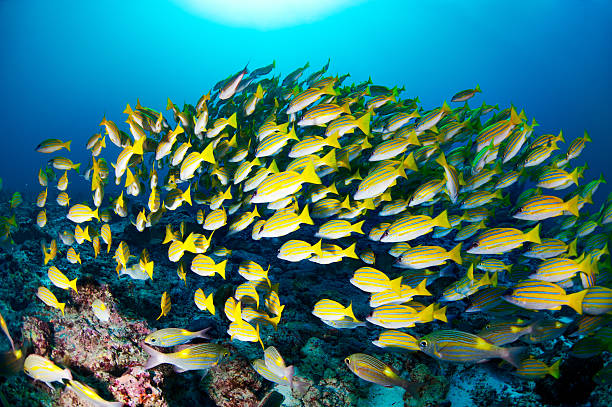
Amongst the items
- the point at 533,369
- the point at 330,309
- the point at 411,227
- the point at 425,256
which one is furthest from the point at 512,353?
the point at 330,309

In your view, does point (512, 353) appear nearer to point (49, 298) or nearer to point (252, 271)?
point (252, 271)

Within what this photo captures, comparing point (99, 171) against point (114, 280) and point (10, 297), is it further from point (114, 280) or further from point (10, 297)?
point (10, 297)

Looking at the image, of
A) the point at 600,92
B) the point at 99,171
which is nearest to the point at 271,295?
the point at 99,171

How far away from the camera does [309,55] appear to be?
346ft

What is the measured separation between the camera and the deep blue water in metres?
61.9

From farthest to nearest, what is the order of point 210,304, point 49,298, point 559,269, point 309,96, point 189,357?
point 309,96
point 49,298
point 210,304
point 559,269
point 189,357

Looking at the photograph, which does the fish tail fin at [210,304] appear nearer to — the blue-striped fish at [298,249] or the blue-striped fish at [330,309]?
the blue-striped fish at [298,249]

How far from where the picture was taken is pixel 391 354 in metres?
3.36

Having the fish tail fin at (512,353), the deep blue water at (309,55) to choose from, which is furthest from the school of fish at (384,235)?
the deep blue water at (309,55)

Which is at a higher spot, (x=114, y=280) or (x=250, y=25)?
(x=250, y=25)

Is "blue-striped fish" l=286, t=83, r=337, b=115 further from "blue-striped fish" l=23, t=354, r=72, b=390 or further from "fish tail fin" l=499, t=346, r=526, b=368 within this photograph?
"blue-striped fish" l=23, t=354, r=72, b=390

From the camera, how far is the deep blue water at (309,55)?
203ft

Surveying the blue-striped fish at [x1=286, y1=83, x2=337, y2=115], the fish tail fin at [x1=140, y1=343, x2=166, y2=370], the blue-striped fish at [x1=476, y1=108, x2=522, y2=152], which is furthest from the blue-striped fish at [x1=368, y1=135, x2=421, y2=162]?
the fish tail fin at [x1=140, y1=343, x2=166, y2=370]

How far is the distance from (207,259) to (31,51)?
381ft
